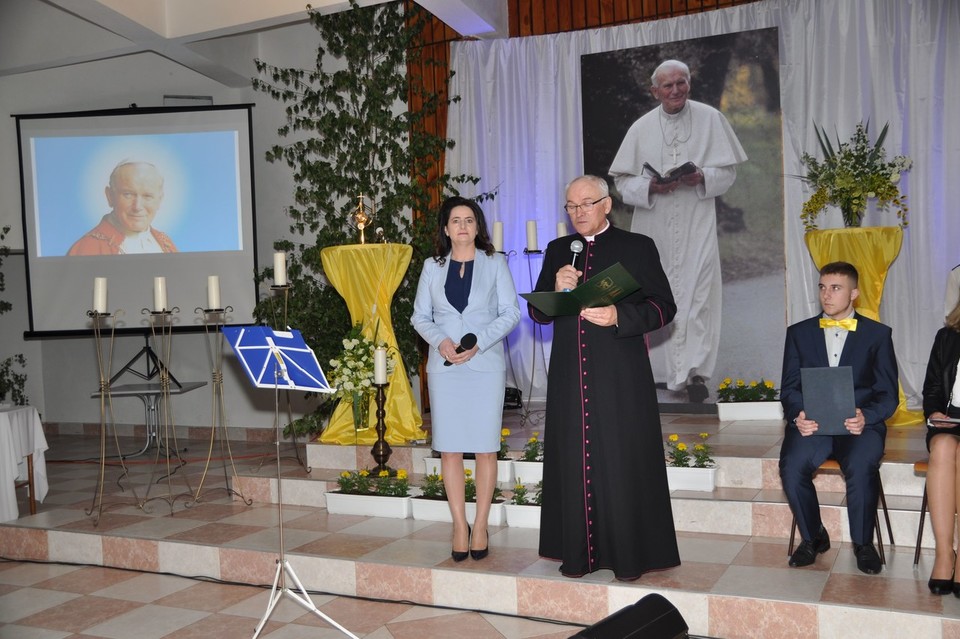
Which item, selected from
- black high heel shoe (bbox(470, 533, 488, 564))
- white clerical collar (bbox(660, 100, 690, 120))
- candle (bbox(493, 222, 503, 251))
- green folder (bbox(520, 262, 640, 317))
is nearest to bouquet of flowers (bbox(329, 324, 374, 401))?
candle (bbox(493, 222, 503, 251))

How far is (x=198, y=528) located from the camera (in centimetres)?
514

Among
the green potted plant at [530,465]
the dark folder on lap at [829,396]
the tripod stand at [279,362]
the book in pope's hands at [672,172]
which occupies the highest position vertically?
the book in pope's hands at [672,172]

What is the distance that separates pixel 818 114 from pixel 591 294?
446cm

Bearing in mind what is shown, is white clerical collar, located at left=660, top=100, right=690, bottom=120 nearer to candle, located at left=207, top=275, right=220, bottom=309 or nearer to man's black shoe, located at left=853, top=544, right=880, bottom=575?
candle, located at left=207, top=275, right=220, bottom=309

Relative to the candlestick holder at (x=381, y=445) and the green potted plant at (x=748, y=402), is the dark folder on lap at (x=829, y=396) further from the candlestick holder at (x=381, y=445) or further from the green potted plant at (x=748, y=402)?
the green potted plant at (x=748, y=402)

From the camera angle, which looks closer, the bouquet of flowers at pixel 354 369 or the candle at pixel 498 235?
the bouquet of flowers at pixel 354 369

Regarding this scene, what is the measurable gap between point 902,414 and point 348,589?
4.03 metres

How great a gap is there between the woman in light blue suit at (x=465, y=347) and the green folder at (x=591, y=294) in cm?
57

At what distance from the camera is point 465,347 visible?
3998 millimetres

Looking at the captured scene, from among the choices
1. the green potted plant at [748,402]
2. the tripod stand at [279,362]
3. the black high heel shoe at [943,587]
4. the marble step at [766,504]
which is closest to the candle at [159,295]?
the tripod stand at [279,362]

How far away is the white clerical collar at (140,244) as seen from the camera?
8.48 m

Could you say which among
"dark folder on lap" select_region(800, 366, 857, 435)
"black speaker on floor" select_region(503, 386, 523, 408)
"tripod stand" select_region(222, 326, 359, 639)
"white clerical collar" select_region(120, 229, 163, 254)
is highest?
"white clerical collar" select_region(120, 229, 163, 254)

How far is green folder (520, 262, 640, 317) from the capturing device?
3354mm

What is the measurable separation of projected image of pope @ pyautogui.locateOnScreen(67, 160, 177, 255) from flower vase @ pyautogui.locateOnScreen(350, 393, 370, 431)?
3489 millimetres
